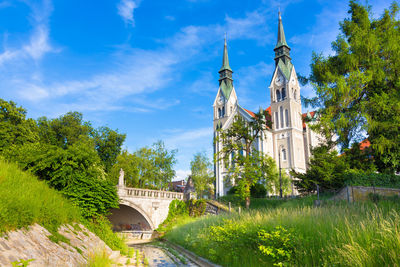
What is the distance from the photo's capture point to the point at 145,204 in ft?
86.7

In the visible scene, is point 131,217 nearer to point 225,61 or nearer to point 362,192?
point 362,192

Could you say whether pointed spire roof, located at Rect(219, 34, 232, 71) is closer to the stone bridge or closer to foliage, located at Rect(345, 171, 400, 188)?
the stone bridge

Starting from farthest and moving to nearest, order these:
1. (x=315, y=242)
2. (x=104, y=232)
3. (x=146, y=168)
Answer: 1. (x=146, y=168)
2. (x=104, y=232)
3. (x=315, y=242)

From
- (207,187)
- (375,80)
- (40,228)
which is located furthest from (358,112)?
(207,187)

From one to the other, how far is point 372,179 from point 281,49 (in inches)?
1743

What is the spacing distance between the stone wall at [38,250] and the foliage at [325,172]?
16.6 meters

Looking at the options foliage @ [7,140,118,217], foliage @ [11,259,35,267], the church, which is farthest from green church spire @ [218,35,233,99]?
foliage @ [11,259,35,267]

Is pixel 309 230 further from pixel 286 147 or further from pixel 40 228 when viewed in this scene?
pixel 286 147

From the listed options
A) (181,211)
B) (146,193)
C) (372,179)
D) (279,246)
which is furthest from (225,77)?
(279,246)

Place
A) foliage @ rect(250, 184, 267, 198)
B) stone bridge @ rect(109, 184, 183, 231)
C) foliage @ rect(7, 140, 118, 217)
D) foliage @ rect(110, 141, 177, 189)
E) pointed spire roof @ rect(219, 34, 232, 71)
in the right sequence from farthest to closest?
pointed spire roof @ rect(219, 34, 232, 71) < foliage @ rect(110, 141, 177, 189) < foliage @ rect(250, 184, 267, 198) < stone bridge @ rect(109, 184, 183, 231) < foliage @ rect(7, 140, 118, 217)

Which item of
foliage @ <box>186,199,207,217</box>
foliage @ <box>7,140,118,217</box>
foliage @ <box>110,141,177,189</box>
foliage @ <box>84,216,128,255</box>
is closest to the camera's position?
foliage @ <box>84,216,128,255</box>

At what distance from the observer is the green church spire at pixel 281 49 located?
5535cm

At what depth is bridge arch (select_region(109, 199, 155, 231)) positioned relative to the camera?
85.9ft

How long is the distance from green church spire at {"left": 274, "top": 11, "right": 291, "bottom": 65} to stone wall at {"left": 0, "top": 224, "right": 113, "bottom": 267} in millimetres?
55033
